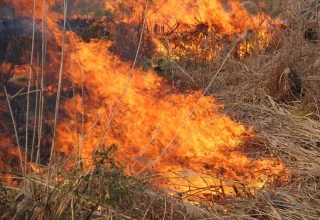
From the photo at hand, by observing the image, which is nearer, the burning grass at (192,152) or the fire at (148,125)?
the burning grass at (192,152)

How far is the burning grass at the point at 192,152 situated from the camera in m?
1.77

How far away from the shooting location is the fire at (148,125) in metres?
2.85

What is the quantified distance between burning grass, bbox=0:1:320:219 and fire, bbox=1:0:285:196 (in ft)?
0.04

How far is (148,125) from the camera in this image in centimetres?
329

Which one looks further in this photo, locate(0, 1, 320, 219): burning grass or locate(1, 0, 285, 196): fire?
locate(1, 0, 285, 196): fire

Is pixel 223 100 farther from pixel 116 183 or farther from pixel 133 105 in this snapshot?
pixel 116 183

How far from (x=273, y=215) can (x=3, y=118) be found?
192cm

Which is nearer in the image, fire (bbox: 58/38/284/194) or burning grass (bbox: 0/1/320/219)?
burning grass (bbox: 0/1/320/219)

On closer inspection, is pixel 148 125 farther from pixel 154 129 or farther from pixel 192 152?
pixel 192 152

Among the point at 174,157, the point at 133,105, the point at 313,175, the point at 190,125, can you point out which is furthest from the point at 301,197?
the point at 133,105

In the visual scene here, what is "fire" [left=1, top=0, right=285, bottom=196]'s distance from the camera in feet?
9.34

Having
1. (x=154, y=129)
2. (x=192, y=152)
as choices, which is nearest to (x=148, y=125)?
(x=154, y=129)

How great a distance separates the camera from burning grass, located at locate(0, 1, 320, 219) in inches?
69.7

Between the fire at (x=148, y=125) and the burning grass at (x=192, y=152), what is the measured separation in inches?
0.5
